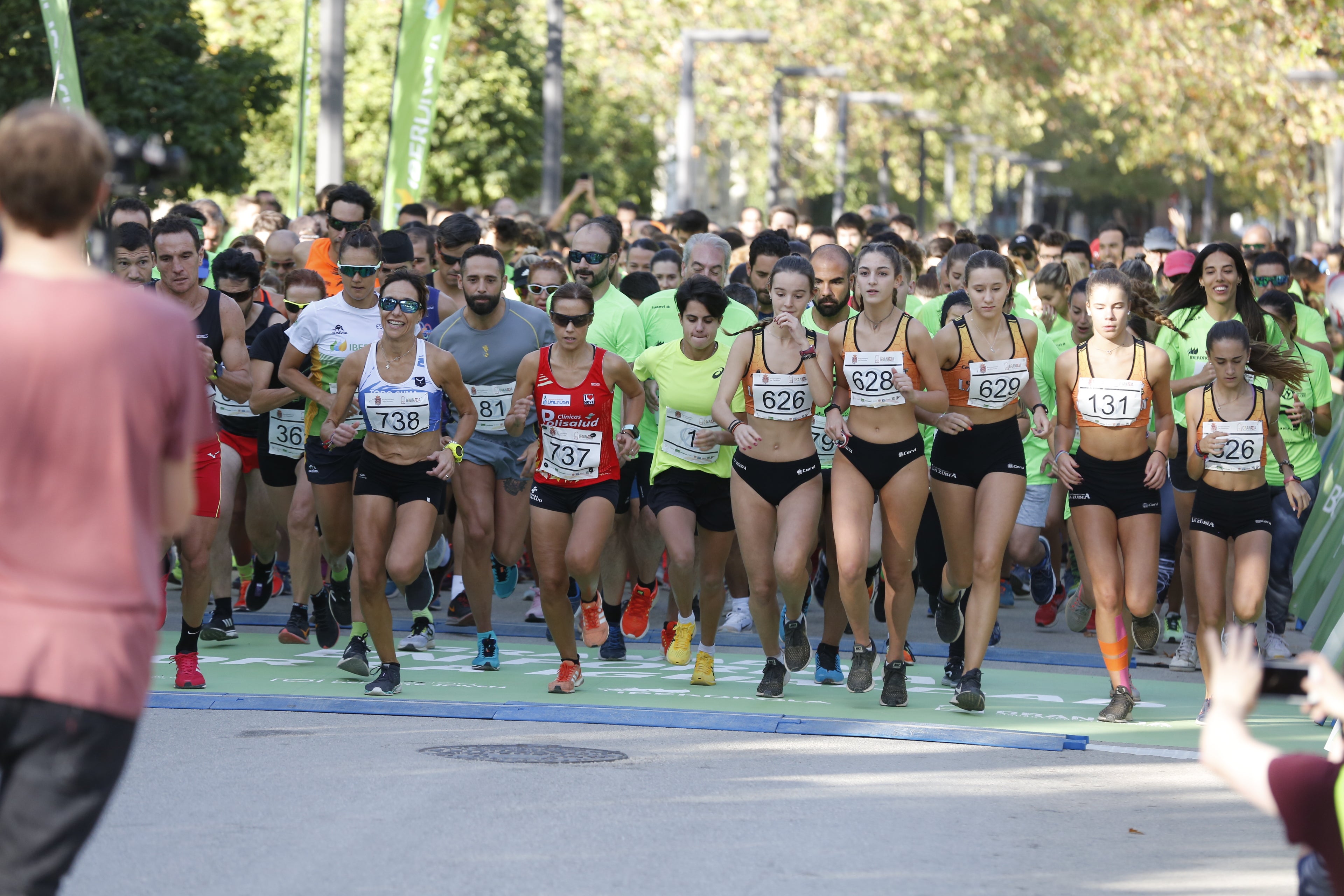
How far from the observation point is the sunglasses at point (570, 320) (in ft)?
30.7

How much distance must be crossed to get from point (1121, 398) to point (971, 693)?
1.53 meters

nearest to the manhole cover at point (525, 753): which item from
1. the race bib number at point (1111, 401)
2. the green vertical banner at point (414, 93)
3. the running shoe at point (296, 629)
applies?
the race bib number at point (1111, 401)

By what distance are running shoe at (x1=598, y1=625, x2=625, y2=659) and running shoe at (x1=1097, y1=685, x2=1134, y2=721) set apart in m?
2.86

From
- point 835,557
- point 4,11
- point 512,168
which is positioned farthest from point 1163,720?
point 512,168

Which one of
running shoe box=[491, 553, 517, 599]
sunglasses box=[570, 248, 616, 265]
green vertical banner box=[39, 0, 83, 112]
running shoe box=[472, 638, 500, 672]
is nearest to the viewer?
running shoe box=[472, 638, 500, 672]

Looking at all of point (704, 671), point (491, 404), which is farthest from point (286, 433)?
point (704, 671)

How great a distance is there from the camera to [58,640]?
11.8 feet

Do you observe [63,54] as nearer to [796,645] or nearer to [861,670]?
[796,645]

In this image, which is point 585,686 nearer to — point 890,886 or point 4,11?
point 890,886

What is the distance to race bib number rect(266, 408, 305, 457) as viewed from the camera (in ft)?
35.1

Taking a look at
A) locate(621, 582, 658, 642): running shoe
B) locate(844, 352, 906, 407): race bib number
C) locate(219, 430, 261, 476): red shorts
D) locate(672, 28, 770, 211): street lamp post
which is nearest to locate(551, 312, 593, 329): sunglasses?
locate(844, 352, 906, 407): race bib number

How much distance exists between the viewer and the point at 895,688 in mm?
9039

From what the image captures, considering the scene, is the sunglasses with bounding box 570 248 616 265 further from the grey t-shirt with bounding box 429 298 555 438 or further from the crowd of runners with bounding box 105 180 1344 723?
the grey t-shirt with bounding box 429 298 555 438

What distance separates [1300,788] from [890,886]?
2.25 metres
